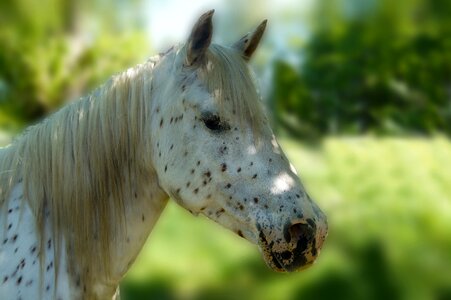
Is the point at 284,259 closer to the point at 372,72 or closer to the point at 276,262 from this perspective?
the point at 276,262

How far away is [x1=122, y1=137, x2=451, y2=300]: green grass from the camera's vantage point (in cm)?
441

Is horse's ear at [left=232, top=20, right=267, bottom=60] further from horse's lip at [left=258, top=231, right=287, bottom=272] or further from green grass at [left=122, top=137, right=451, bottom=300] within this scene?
green grass at [left=122, top=137, right=451, bottom=300]

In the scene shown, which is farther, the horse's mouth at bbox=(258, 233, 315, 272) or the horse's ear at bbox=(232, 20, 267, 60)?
the horse's ear at bbox=(232, 20, 267, 60)

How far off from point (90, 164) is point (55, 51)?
4989 millimetres

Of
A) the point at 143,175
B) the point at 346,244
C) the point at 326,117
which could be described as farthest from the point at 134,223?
the point at 326,117

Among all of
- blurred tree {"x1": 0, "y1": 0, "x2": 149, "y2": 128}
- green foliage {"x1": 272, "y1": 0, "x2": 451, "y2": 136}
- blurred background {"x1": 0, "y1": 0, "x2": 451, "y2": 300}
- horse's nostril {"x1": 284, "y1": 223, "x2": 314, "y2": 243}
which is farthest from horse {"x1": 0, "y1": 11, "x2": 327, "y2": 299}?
blurred tree {"x1": 0, "y1": 0, "x2": 149, "y2": 128}

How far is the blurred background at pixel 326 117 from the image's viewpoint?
4492mm

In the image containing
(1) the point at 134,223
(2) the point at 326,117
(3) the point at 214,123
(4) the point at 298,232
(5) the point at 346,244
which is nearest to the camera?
(4) the point at 298,232

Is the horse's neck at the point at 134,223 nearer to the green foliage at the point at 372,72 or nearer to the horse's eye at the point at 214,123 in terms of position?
the horse's eye at the point at 214,123

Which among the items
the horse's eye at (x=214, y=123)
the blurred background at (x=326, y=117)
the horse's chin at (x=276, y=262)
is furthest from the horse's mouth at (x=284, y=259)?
the blurred background at (x=326, y=117)

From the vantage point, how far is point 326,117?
19.3 feet

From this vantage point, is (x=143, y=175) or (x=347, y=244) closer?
(x=143, y=175)

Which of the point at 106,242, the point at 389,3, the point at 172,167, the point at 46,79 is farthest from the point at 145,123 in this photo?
the point at 46,79

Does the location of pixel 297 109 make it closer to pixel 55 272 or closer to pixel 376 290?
pixel 376 290
